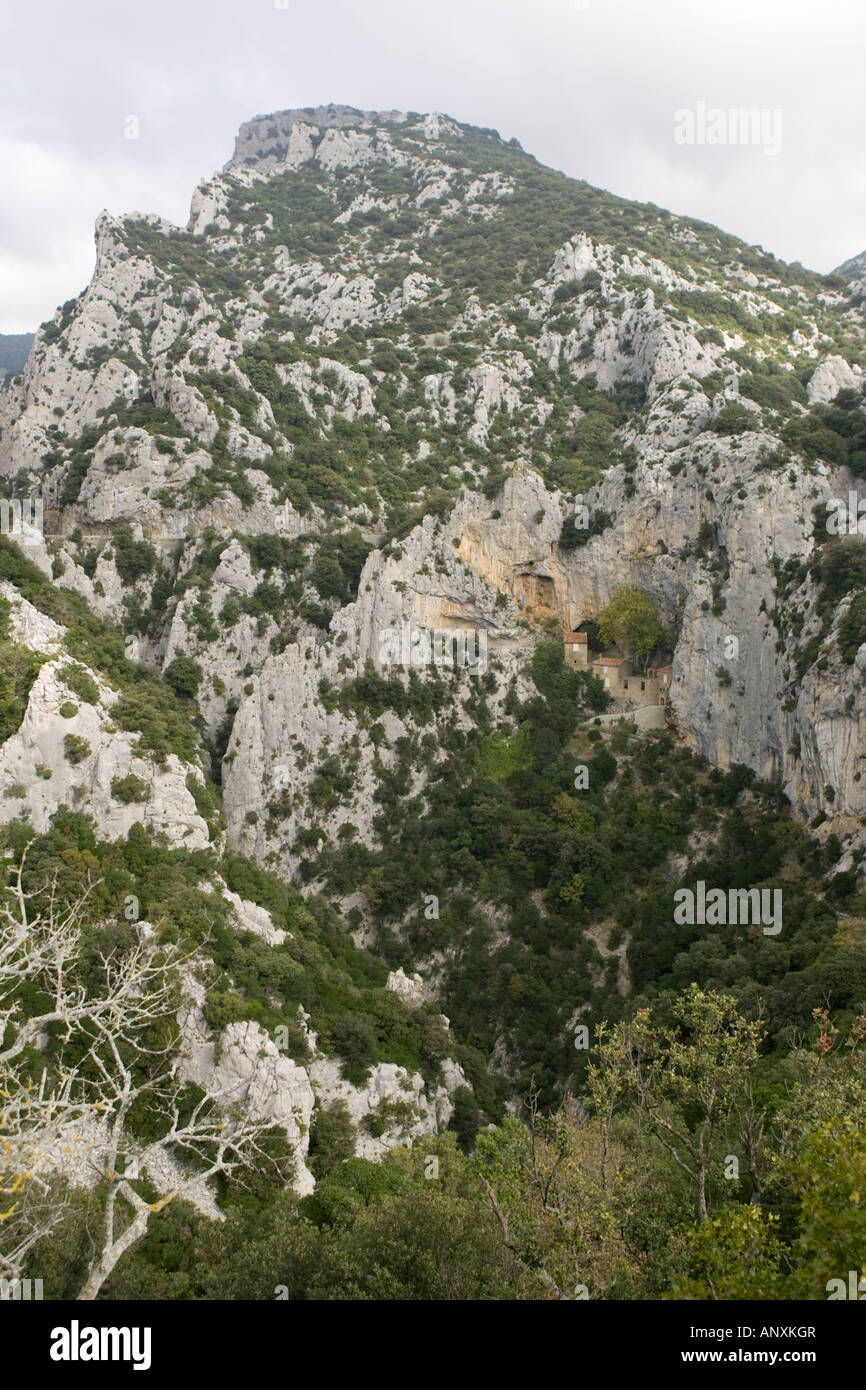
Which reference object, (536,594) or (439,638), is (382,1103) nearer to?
(439,638)

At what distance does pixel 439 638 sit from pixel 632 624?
45.3 feet

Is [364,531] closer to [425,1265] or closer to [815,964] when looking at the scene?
[815,964]

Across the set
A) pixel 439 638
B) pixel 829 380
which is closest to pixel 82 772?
pixel 439 638

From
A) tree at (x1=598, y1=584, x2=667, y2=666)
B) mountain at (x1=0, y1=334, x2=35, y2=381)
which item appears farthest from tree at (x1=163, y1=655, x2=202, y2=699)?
mountain at (x1=0, y1=334, x2=35, y2=381)

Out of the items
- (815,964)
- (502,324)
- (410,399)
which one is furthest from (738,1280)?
(502,324)

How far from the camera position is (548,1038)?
38969mm

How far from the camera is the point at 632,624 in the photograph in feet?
186

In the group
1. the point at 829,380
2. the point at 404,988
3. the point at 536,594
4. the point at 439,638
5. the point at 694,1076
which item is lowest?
Answer: the point at 694,1076

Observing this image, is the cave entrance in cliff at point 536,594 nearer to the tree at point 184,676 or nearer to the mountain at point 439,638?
the mountain at point 439,638

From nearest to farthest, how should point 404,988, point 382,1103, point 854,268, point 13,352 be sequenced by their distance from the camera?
point 382,1103
point 404,988
point 854,268
point 13,352

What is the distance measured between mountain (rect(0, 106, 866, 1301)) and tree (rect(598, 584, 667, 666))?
0.32m

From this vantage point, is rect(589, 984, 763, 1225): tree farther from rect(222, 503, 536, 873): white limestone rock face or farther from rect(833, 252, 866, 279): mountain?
rect(833, 252, 866, 279): mountain

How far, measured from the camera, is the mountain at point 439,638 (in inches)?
1304

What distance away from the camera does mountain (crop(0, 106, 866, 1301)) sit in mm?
33125
